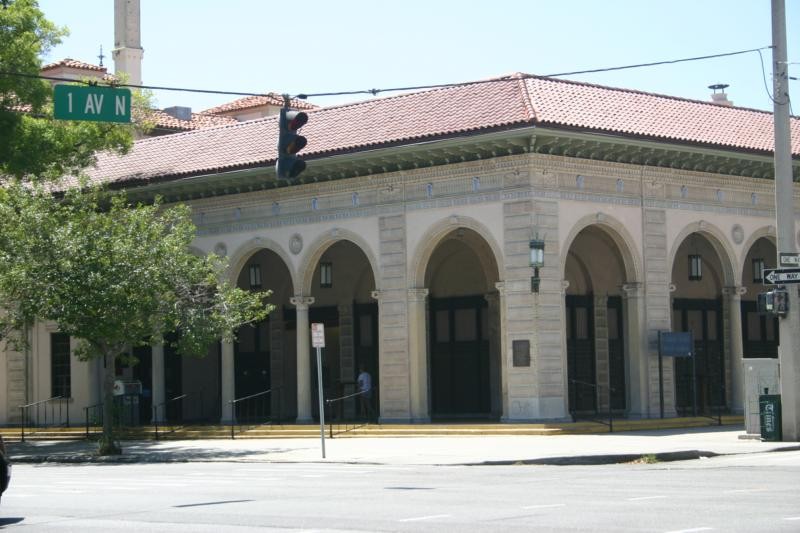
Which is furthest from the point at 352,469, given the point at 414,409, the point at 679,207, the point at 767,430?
the point at 679,207

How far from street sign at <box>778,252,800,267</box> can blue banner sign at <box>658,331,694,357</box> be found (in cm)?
843

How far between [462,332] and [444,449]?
11.8m

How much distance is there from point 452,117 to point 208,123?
22.9 meters

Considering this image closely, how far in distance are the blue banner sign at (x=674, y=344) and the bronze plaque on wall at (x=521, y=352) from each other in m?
4.06

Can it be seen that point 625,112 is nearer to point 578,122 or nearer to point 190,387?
point 578,122

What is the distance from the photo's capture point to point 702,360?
4241 cm

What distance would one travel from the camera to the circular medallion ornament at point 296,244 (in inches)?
1519

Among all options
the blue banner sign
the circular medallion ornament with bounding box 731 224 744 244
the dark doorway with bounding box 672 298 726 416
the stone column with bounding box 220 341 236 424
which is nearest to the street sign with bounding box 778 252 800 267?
the blue banner sign

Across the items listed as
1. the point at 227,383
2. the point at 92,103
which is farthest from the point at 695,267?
the point at 92,103

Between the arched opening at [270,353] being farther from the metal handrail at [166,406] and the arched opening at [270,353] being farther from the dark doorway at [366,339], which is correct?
the dark doorway at [366,339]

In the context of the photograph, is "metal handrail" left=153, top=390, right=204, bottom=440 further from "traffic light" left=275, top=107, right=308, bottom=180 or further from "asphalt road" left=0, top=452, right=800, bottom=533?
"traffic light" left=275, top=107, right=308, bottom=180

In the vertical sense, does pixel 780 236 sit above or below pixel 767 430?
above

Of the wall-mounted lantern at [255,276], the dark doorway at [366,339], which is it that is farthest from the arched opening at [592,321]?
the wall-mounted lantern at [255,276]

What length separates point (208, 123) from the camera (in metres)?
56.8
